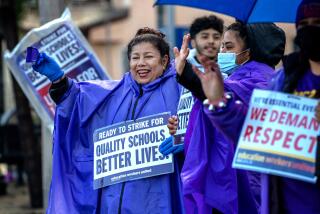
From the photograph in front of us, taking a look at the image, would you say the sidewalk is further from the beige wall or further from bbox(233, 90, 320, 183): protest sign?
the beige wall

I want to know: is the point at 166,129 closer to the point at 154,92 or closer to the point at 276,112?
the point at 154,92

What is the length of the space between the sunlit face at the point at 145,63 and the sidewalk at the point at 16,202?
5805 mm

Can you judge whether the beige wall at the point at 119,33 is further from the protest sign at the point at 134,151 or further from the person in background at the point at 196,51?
the protest sign at the point at 134,151

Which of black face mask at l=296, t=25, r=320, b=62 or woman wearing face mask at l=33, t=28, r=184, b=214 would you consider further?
woman wearing face mask at l=33, t=28, r=184, b=214

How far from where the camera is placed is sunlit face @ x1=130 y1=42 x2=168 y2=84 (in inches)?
217

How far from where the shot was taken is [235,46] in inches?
214

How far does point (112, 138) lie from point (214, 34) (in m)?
2.31

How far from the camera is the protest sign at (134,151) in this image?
213 inches

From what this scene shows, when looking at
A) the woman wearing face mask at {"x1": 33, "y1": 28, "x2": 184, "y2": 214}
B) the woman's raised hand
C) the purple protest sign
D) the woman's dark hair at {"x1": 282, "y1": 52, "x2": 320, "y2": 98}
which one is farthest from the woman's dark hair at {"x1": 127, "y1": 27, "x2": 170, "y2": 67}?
the woman's dark hair at {"x1": 282, "y1": 52, "x2": 320, "y2": 98}

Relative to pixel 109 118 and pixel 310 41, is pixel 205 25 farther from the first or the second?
pixel 310 41

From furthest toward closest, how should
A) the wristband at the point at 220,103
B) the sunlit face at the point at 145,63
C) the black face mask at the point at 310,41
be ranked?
the sunlit face at the point at 145,63 → the wristband at the point at 220,103 → the black face mask at the point at 310,41

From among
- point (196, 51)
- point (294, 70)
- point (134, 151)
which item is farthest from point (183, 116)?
point (294, 70)

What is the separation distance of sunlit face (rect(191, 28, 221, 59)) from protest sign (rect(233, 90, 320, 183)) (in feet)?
9.94

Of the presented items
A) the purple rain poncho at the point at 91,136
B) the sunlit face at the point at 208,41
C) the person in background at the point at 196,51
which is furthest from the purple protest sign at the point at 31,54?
the sunlit face at the point at 208,41
